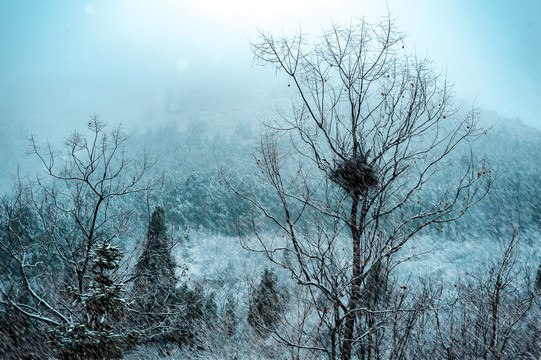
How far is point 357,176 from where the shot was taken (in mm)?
3562

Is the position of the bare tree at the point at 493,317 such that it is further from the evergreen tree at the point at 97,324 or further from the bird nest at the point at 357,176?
the evergreen tree at the point at 97,324

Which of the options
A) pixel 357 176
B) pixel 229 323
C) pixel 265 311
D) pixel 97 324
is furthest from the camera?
pixel 229 323

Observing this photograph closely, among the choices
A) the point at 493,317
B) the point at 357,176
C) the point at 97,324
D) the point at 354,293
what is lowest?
the point at 97,324

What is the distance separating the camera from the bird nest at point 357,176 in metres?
3.52

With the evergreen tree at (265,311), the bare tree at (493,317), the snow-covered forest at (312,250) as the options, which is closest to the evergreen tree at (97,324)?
the snow-covered forest at (312,250)

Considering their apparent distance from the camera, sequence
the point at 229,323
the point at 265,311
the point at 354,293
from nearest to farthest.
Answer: the point at 354,293, the point at 265,311, the point at 229,323

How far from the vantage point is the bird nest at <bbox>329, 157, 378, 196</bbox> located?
3.52 metres

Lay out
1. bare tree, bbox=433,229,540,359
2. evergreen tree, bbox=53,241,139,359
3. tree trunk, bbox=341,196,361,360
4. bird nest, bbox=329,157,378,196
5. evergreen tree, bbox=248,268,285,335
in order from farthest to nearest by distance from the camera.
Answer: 1. bare tree, bbox=433,229,540,359
2. evergreen tree, bbox=53,241,139,359
3. evergreen tree, bbox=248,268,285,335
4. bird nest, bbox=329,157,378,196
5. tree trunk, bbox=341,196,361,360

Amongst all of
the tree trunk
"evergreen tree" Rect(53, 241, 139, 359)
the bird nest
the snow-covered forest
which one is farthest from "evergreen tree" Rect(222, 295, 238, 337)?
the bird nest

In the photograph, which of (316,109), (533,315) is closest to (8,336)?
(316,109)

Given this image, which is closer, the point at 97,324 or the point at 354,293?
the point at 354,293

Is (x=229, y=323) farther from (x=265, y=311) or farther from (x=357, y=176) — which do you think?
Result: (x=357, y=176)

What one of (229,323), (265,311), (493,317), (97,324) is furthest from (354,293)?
(229,323)

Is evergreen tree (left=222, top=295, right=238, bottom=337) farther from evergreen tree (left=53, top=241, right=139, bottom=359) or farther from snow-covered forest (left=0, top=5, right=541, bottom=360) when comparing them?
evergreen tree (left=53, top=241, right=139, bottom=359)
